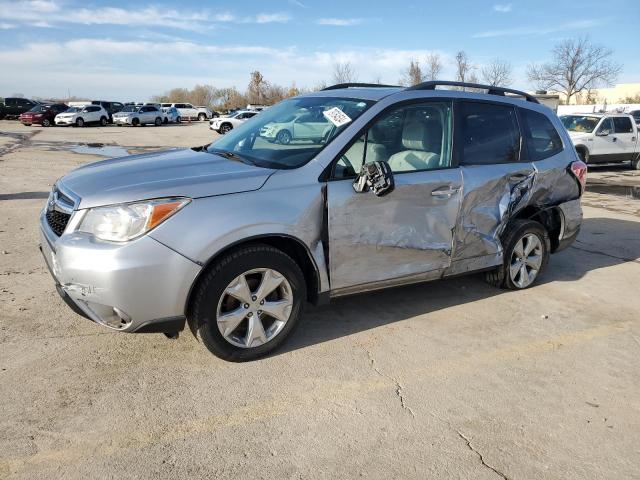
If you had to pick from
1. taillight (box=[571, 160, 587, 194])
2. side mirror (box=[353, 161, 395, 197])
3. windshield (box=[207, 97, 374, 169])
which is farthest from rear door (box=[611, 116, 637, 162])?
side mirror (box=[353, 161, 395, 197])

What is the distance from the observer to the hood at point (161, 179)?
324 cm

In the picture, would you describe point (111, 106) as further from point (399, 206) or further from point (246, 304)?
point (246, 304)

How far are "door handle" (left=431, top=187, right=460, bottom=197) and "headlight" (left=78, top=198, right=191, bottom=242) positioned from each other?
2.01 metres

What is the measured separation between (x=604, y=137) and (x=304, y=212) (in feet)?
49.9

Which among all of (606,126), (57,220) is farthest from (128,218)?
(606,126)

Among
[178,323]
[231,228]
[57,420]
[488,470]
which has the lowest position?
[488,470]

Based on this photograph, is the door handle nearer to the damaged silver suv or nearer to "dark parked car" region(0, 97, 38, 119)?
the damaged silver suv

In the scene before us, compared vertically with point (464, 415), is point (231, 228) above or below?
above

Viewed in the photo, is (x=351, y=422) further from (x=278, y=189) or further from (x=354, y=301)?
(x=354, y=301)

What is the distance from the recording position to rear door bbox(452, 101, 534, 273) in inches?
177

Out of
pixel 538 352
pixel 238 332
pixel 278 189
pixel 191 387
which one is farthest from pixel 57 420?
pixel 538 352

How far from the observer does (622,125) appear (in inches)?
642

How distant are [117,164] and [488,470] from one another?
10.5ft

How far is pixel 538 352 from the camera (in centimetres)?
399
